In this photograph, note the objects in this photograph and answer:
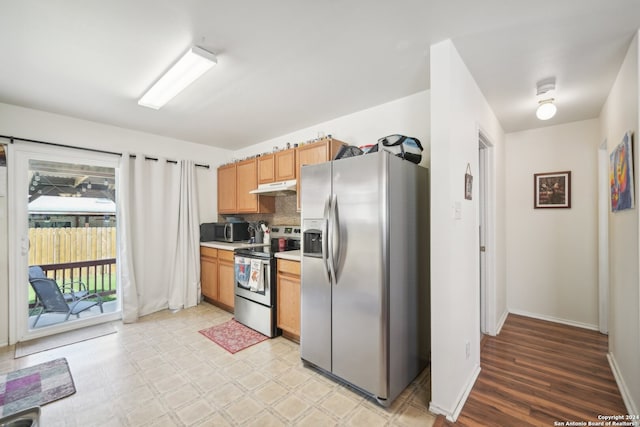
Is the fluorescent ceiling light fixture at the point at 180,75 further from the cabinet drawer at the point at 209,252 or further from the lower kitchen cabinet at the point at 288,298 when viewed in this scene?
the cabinet drawer at the point at 209,252

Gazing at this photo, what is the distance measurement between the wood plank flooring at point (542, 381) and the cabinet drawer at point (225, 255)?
2.85 meters

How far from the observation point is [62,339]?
2965 mm

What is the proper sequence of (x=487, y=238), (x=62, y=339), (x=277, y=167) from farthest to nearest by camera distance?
(x=277, y=167)
(x=487, y=238)
(x=62, y=339)

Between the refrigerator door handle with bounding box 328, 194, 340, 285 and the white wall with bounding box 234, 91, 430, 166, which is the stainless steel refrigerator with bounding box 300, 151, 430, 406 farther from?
the white wall with bounding box 234, 91, 430, 166

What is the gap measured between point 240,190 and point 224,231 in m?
0.76

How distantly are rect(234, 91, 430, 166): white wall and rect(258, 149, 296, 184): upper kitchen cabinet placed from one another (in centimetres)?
43

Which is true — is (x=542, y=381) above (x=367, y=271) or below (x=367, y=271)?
below

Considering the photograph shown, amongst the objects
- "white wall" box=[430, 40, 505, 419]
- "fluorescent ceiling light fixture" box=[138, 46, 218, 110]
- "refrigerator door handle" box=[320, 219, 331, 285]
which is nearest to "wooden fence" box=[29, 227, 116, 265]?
"fluorescent ceiling light fixture" box=[138, 46, 218, 110]

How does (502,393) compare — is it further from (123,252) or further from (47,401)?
(123,252)

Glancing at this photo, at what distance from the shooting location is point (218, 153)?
4.60 metres

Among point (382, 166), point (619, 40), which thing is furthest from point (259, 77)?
point (619, 40)

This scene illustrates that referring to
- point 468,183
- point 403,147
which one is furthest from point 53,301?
point 468,183

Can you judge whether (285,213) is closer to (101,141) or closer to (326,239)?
(326,239)

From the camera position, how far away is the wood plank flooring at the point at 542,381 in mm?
1815
